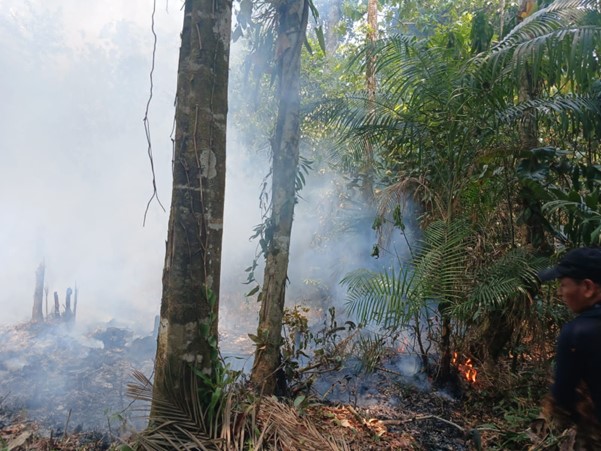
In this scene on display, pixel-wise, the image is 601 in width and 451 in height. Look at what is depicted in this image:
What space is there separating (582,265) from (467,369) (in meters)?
3.90

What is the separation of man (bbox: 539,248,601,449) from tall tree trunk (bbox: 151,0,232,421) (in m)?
1.85

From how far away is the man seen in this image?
193 centimetres

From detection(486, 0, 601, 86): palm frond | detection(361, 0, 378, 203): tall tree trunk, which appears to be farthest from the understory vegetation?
detection(361, 0, 378, 203): tall tree trunk

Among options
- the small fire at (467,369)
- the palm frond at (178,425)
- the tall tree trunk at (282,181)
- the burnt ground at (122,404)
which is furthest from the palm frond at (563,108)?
the palm frond at (178,425)

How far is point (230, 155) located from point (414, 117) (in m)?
8.58

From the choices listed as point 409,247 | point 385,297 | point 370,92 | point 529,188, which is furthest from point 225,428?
point 370,92

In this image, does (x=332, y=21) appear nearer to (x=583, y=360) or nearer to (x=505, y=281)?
(x=505, y=281)

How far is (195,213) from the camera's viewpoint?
289 centimetres

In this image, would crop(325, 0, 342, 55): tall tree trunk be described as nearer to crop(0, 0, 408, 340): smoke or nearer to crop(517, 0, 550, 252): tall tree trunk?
crop(0, 0, 408, 340): smoke

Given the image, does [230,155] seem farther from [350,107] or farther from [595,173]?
[595,173]

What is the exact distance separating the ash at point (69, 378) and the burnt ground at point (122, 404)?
0.04ft

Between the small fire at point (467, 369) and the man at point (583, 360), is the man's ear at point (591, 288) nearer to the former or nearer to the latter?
the man at point (583, 360)

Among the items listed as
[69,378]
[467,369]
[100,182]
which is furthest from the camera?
[100,182]

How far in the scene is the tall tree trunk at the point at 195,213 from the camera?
285 centimetres
